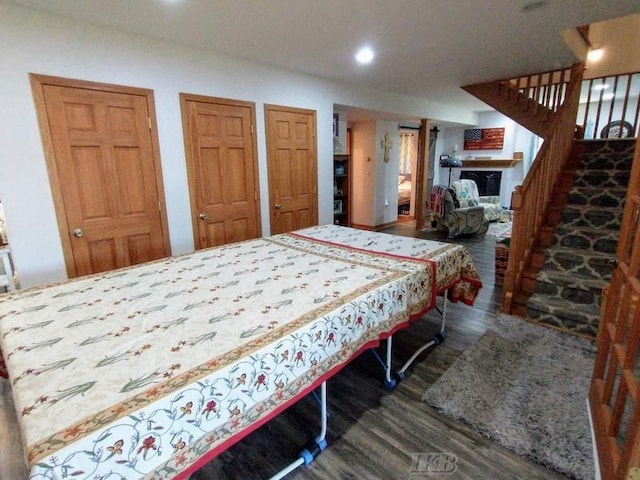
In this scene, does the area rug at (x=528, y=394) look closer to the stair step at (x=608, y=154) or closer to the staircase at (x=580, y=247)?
the staircase at (x=580, y=247)

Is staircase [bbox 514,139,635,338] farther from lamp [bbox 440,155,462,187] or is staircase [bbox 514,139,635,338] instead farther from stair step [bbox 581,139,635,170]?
lamp [bbox 440,155,462,187]

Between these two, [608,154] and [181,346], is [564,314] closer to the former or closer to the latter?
[608,154]

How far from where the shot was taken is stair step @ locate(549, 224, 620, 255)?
9.75ft

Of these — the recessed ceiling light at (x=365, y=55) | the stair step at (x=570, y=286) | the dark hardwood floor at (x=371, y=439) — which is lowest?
the dark hardwood floor at (x=371, y=439)

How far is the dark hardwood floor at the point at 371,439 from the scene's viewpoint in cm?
152

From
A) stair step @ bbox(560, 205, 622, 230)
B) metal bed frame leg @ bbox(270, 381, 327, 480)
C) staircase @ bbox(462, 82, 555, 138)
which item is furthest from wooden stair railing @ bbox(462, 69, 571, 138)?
metal bed frame leg @ bbox(270, 381, 327, 480)

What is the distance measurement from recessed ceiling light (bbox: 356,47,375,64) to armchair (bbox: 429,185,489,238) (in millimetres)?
3264

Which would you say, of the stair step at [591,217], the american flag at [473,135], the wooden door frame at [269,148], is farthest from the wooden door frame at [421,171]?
the stair step at [591,217]

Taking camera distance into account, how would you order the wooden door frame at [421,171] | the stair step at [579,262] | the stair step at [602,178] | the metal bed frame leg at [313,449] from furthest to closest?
the wooden door frame at [421,171] < the stair step at [602,178] < the stair step at [579,262] < the metal bed frame leg at [313,449]

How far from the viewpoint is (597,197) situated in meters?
3.35

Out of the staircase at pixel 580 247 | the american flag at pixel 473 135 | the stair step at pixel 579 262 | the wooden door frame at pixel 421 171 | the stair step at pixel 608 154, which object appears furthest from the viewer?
the american flag at pixel 473 135

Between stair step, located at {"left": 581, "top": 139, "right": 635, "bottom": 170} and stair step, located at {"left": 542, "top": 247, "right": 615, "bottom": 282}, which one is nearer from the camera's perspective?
stair step, located at {"left": 542, "top": 247, "right": 615, "bottom": 282}

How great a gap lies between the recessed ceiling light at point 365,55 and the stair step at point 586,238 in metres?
2.50

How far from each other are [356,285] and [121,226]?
7.03 ft
